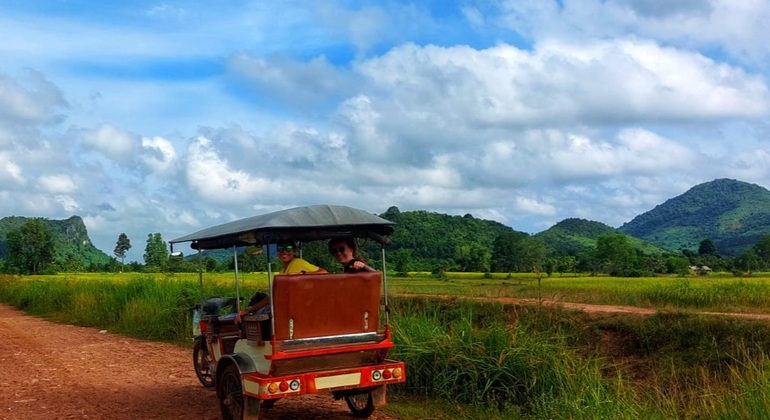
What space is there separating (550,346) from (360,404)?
2636 mm

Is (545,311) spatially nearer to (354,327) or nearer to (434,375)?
(434,375)

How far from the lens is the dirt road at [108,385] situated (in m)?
8.31

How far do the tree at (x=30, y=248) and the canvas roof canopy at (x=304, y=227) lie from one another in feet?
233

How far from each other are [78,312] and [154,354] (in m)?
8.45

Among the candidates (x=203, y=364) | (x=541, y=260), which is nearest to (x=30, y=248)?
(x=541, y=260)

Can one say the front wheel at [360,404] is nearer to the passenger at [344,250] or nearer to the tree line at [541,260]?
the passenger at [344,250]

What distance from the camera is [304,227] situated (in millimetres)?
6996

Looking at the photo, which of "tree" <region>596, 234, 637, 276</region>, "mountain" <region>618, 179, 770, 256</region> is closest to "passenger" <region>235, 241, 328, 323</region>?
"tree" <region>596, 234, 637, 276</region>

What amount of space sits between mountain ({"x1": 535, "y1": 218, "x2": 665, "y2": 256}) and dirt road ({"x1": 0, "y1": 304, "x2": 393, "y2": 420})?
53.4m

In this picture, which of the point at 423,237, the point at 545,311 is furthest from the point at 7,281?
the point at 545,311

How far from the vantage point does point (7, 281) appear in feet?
107

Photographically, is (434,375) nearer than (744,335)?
Yes

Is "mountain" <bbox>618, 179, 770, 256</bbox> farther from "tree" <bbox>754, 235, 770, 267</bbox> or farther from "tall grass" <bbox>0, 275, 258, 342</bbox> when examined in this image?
A: "tall grass" <bbox>0, 275, 258, 342</bbox>

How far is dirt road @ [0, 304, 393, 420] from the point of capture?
327 inches
